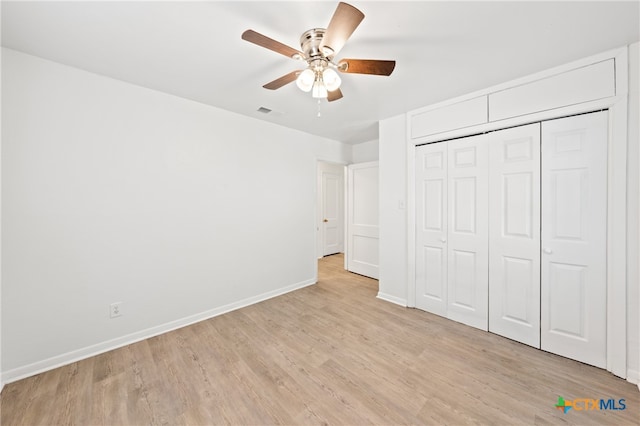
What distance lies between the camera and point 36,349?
77.4 inches

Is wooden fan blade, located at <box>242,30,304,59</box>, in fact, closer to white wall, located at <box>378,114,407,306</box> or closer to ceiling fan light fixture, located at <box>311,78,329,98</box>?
ceiling fan light fixture, located at <box>311,78,329,98</box>

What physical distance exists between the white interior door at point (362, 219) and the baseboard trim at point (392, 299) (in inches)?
35.2

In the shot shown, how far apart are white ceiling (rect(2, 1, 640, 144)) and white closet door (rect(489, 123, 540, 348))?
680 mm

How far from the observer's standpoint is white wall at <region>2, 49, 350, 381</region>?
6.27 ft

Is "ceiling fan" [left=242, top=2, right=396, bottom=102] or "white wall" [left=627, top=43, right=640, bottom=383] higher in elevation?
"ceiling fan" [left=242, top=2, right=396, bottom=102]

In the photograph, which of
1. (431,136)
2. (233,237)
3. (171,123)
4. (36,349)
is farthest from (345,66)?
(36,349)

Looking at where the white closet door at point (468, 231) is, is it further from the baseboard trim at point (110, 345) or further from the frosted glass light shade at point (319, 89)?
the baseboard trim at point (110, 345)

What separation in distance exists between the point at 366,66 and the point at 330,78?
0.26 meters

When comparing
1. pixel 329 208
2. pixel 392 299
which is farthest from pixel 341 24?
pixel 329 208

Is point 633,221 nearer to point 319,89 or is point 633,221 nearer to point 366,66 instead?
point 366,66

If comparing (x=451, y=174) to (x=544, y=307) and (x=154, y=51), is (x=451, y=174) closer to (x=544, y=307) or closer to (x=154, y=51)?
(x=544, y=307)

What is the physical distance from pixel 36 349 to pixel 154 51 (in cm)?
259

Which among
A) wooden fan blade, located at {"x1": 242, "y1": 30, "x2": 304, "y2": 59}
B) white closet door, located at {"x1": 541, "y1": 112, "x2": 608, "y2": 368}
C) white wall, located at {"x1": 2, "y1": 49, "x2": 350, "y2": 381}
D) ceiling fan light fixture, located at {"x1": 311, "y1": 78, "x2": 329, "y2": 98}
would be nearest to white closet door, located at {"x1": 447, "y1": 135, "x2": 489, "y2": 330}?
white closet door, located at {"x1": 541, "y1": 112, "x2": 608, "y2": 368}

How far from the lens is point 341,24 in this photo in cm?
129
